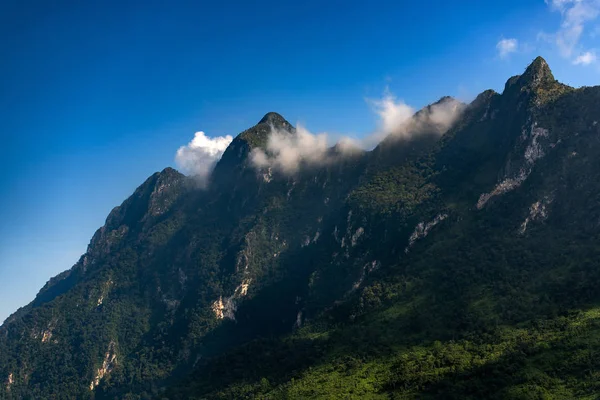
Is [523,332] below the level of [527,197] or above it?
below

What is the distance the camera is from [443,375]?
129 m

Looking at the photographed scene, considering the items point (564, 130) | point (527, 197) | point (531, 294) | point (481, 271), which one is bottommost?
point (531, 294)

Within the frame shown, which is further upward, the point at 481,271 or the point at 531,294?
the point at 481,271

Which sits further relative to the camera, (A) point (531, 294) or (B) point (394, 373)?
(A) point (531, 294)

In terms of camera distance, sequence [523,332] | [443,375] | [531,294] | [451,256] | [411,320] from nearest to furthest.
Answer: [443,375] → [523,332] → [531,294] → [411,320] → [451,256]

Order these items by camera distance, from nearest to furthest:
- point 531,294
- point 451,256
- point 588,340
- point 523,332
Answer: point 588,340
point 523,332
point 531,294
point 451,256

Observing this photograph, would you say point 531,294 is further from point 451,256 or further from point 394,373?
point 394,373

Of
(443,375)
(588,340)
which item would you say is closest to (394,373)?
(443,375)

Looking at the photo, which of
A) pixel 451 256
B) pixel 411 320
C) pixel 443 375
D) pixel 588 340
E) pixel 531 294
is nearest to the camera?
pixel 588 340

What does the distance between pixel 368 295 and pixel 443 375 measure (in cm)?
6424

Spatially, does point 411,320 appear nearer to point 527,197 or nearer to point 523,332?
point 523,332

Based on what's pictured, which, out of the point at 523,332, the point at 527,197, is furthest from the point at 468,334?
the point at 527,197

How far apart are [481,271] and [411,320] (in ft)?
104

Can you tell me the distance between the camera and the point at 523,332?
139125mm
